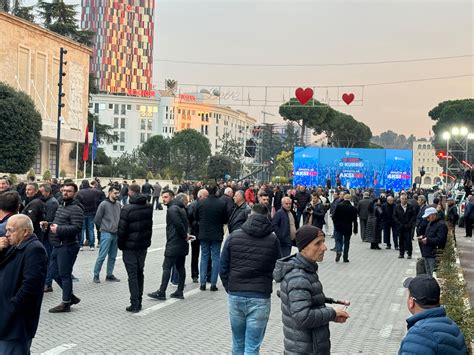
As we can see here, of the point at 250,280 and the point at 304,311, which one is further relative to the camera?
the point at 250,280

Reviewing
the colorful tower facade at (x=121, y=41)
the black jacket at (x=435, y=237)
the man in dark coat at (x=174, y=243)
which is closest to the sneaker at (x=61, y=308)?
the man in dark coat at (x=174, y=243)

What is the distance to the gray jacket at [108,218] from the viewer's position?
12.8 m

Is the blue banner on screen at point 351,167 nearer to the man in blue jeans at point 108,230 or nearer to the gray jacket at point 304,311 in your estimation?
the man in blue jeans at point 108,230

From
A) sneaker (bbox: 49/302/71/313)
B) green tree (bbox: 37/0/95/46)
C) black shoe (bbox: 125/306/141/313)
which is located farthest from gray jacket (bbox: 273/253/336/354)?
green tree (bbox: 37/0/95/46)

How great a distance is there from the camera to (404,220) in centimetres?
1827

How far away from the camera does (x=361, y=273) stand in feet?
51.4

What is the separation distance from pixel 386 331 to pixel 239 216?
3.36 metres

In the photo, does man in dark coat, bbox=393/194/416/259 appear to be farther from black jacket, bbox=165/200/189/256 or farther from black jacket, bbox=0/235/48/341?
black jacket, bbox=0/235/48/341

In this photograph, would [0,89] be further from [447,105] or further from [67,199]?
[447,105]

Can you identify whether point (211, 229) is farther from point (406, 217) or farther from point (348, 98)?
point (348, 98)

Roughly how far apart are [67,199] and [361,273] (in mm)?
7724

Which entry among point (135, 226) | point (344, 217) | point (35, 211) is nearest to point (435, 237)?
point (135, 226)

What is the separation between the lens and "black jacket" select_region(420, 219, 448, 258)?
11938mm

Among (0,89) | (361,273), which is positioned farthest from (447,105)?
(361,273)
